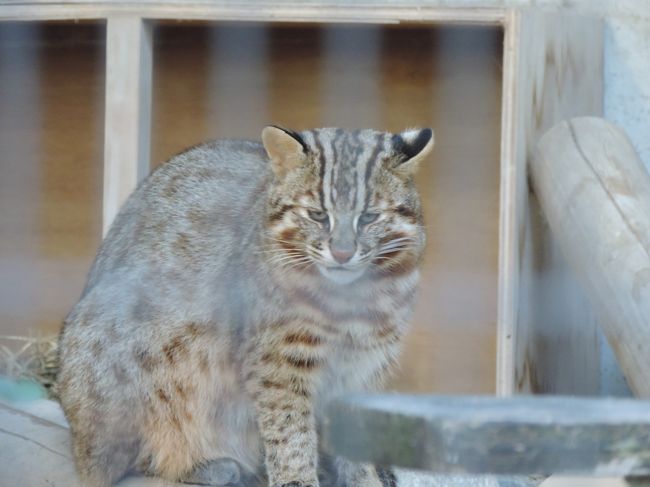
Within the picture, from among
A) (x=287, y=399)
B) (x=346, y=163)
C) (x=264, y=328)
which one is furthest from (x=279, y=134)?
(x=287, y=399)

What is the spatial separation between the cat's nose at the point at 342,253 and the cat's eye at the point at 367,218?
3.8 inches

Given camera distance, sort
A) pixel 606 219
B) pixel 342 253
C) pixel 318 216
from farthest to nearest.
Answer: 1. pixel 606 219
2. pixel 318 216
3. pixel 342 253

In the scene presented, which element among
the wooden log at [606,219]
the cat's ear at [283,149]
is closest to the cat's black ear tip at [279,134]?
the cat's ear at [283,149]

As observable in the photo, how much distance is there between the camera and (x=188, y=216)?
3262 millimetres

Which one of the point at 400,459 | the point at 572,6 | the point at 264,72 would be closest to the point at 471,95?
the point at 572,6

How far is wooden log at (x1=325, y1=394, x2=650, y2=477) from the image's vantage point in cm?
139

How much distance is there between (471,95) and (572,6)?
0.47m

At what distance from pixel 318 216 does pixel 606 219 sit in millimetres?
1078

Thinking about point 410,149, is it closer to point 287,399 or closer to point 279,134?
point 279,134

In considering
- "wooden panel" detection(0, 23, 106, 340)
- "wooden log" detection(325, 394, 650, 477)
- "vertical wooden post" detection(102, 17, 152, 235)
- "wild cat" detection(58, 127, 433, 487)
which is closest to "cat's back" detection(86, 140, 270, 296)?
"wild cat" detection(58, 127, 433, 487)

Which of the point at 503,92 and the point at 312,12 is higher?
the point at 312,12

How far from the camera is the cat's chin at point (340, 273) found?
2922 mm

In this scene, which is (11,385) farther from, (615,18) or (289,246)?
(615,18)

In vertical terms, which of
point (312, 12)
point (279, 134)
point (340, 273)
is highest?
point (312, 12)
